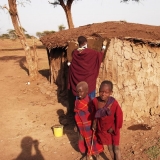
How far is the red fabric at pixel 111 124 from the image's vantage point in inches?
130

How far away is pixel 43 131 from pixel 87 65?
164 centimetres

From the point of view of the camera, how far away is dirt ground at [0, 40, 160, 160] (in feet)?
13.9

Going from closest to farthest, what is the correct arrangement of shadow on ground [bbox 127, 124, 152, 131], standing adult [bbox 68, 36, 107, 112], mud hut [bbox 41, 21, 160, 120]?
standing adult [bbox 68, 36, 107, 112] < shadow on ground [bbox 127, 124, 152, 131] < mud hut [bbox 41, 21, 160, 120]

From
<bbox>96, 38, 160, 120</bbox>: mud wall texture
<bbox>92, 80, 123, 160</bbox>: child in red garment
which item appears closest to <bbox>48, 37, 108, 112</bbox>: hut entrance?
<bbox>96, 38, 160, 120</bbox>: mud wall texture

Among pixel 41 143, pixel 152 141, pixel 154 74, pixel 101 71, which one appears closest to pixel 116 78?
pixel 101 71

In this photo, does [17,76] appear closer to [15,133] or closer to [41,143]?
[15,133]

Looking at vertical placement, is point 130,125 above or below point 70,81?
below

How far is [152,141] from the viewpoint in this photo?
14.4ft

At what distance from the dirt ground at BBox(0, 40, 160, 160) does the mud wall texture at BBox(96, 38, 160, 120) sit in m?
Result: 0.36

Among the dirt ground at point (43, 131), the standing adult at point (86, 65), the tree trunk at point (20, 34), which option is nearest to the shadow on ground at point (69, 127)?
the dirt ground at point (43, 131)

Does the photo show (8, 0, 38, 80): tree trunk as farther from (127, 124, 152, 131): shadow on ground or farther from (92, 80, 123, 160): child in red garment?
(92, 80, 123, 160): child in red garment

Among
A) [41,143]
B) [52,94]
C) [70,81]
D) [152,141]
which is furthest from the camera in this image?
[52,94]

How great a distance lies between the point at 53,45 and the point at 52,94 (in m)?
1.42

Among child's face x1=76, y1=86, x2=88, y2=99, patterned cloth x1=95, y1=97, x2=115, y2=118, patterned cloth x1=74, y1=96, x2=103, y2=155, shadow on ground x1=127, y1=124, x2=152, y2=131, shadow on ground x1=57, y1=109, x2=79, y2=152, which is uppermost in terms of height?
child's face x1=76, y1=86, x2=88, y2=99
